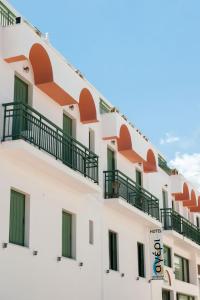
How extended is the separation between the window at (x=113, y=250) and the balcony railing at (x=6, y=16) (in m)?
10.5

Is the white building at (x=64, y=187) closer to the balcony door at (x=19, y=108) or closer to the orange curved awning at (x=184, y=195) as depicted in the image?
the balcony door at (x=19, y=108)

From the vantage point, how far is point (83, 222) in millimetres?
22609

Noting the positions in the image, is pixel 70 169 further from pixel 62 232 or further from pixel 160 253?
pixel 160 253

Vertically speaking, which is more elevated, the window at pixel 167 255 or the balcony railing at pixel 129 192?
the balcony railing at pixel 129 192

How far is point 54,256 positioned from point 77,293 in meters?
2.22

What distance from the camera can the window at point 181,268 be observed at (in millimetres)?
35781

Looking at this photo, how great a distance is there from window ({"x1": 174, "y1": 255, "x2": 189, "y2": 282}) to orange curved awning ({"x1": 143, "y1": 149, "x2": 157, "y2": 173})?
786 centimetres

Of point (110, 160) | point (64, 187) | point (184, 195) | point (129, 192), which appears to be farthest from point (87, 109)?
point (184, 195)

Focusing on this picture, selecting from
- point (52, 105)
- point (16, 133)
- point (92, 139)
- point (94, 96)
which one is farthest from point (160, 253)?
point (16, 133)

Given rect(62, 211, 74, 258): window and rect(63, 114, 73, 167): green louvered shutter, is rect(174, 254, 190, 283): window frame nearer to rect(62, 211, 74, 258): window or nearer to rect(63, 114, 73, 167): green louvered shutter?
rect(62, 211, 74, 258): window

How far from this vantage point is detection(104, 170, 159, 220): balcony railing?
985 inches

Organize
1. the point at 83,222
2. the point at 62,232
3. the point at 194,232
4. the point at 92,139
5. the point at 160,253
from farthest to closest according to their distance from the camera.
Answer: the point at 194,232
the point at 160,253
the point at 92,139
the point at 83,222
the point at 62,232

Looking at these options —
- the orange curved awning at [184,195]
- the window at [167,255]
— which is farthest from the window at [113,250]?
the orange curved awning at [184,195]

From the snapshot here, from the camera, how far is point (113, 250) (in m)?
25.5
